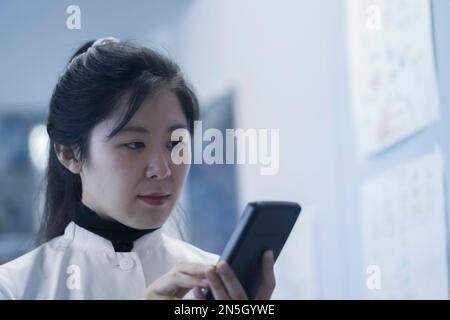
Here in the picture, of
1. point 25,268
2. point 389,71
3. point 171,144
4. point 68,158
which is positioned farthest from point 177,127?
point 389,71

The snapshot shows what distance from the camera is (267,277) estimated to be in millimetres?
763

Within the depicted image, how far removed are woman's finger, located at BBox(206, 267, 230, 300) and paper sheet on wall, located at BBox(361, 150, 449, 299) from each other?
50cm

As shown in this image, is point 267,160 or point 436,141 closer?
point 267,160

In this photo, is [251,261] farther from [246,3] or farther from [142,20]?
[246,3]

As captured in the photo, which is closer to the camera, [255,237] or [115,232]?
[255,237]

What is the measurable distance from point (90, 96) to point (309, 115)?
0.64 metres

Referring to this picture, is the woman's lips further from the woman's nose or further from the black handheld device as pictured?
the black handheld device

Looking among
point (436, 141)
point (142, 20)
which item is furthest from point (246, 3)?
point (436, 141)

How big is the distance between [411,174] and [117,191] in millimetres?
569

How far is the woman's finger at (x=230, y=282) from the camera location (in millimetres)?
729

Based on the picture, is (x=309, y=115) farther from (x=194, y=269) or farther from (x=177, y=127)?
(x=194, y=269)

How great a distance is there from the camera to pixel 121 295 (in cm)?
89
